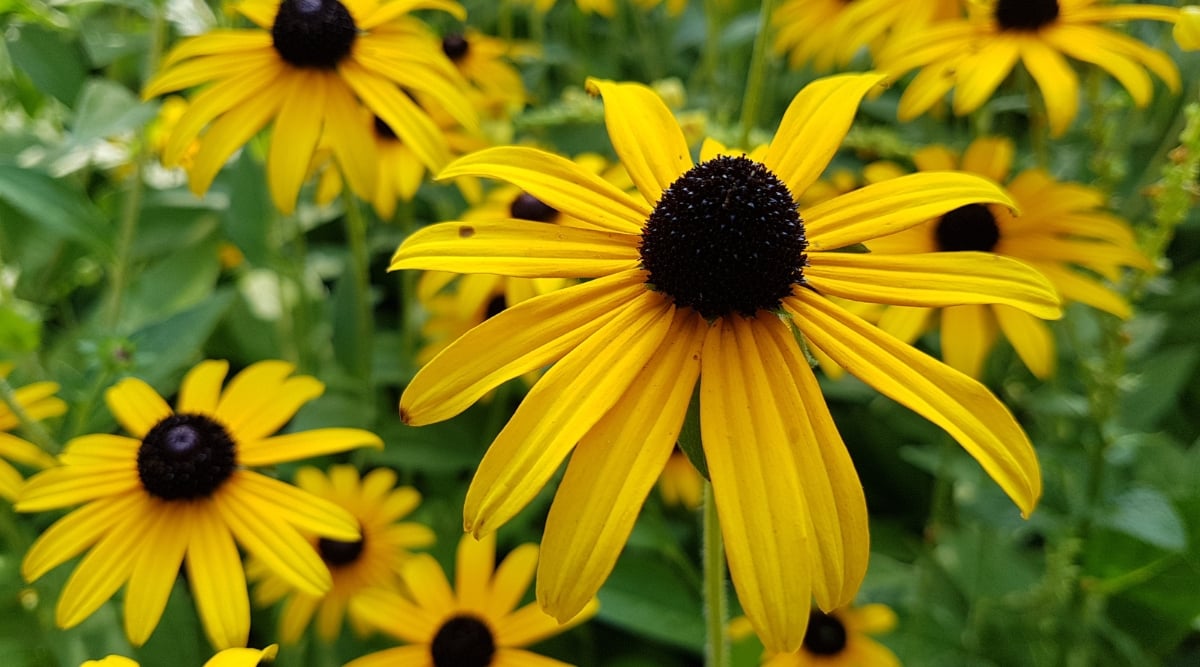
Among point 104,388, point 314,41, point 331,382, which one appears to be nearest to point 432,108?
point 314,41

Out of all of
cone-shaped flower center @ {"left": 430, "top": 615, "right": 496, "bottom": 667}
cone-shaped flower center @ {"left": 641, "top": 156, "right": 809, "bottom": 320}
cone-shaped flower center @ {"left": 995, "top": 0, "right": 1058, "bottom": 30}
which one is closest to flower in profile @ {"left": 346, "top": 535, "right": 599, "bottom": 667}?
cone-shaped flower center @ {"left": 430, "top": 615, "right": 496, "bottom": 667}

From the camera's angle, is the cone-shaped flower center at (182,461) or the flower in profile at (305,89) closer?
the cone-shaped flower center at (182,461)

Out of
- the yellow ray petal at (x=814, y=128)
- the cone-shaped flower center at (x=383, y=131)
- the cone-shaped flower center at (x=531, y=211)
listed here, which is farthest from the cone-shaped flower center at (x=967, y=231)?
the cone-shaped flower center at (x=383, y=131)

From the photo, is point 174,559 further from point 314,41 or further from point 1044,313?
point 1044,313

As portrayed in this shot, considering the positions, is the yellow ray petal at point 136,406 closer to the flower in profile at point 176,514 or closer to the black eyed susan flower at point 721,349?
the flower in profile at point 176,514

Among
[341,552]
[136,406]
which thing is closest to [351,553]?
[341,552]

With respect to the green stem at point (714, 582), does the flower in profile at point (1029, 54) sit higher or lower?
higher

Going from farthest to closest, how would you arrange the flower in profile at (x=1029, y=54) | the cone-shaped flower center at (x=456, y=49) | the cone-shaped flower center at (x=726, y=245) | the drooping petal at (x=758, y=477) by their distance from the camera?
the cone-shaped flower center at (x=456, y=49) < the flower in profile at (x=1029, y=54) < the cone-shaped flower center at (x=726, y=245) < the drooping petal at (x=758, y=477)
